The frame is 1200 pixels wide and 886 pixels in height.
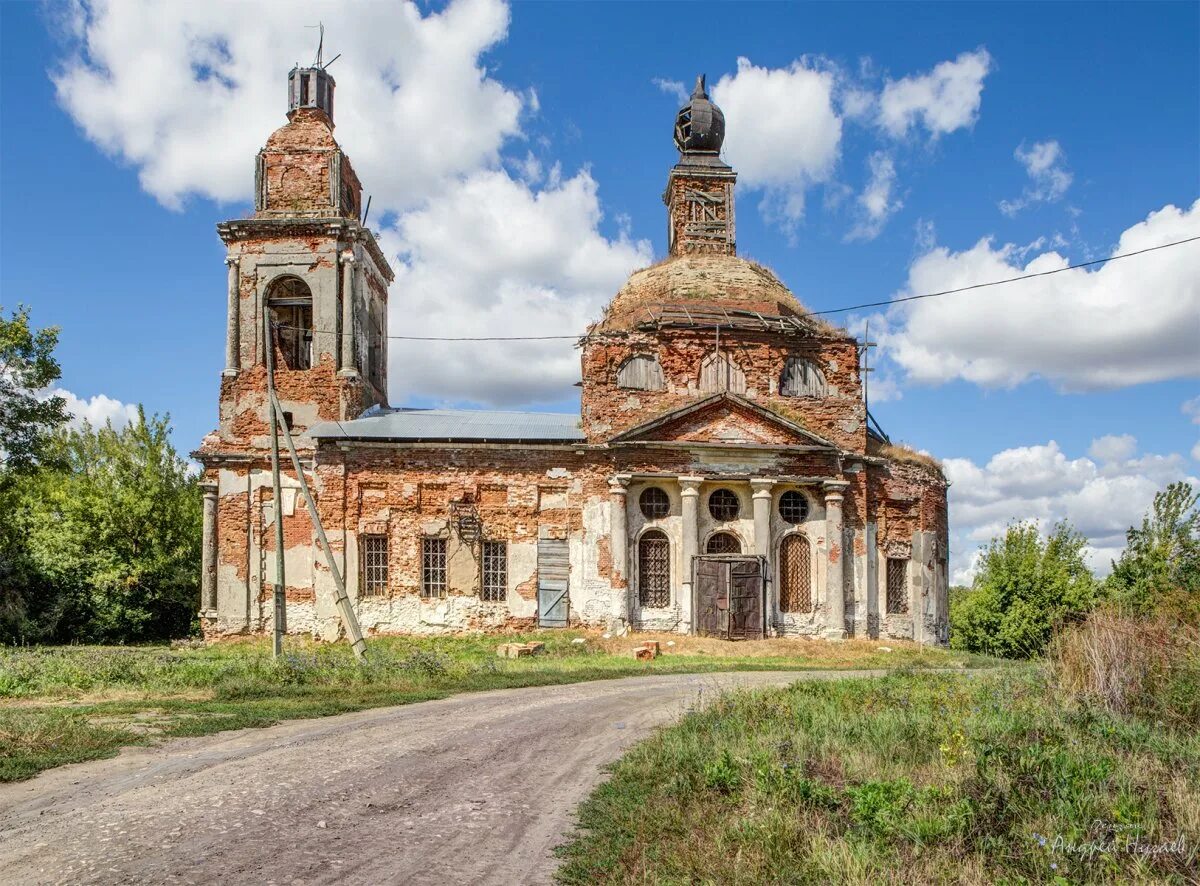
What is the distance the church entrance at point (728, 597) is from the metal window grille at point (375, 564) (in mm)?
8286

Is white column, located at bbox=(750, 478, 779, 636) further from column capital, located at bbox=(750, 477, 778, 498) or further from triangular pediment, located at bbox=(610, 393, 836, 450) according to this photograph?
triangular pediment, located at bbox=(610, 393, 836, 450)

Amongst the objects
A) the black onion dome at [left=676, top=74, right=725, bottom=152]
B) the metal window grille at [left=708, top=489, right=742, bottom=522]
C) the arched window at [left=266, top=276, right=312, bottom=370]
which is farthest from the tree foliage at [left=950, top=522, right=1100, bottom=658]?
the arched window at [left=266, top=276, right=312, bottom=370]

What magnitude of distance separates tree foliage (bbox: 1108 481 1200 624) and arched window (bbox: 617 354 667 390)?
12.5m

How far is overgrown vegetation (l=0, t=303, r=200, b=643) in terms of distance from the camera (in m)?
28.0

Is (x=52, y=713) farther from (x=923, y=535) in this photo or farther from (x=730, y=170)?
(x=730, y=170)

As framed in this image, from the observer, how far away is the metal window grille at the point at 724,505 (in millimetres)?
26094

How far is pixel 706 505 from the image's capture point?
85.4 ft

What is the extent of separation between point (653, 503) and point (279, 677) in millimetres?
12555

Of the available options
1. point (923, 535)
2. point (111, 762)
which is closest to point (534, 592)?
point (923, 535)

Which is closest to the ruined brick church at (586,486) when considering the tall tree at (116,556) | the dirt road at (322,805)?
the tall tree at (116,556)

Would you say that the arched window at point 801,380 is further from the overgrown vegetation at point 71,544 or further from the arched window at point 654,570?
the overgrown vegetation at point 71,544

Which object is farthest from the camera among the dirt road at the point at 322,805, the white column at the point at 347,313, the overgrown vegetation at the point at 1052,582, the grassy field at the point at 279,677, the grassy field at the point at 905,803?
the white column at the point at 347,313

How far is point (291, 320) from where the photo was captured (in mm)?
29281

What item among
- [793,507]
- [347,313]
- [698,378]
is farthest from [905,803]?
[347,313]
